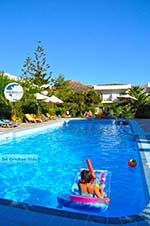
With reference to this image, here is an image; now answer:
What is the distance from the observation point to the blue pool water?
6551 mm

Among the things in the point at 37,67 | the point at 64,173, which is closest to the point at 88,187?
the point at 64,173

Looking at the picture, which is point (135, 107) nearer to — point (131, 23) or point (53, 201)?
point (131, 23)

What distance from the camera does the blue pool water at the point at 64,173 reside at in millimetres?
6551

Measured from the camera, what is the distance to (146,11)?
15945 mm

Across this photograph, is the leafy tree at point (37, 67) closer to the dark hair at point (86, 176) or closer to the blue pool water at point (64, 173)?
the blue pool water at point (64, 173)

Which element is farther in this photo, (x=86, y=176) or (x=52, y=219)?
(x=86, y=176)

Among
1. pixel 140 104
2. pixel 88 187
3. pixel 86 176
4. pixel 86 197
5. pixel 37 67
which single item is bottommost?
pixel 86 197

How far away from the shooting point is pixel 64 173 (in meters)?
8.94

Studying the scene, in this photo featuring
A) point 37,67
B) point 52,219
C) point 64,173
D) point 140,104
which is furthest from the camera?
point 37,67

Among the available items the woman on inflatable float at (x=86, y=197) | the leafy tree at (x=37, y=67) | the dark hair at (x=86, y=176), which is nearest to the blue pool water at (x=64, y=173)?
the woman on inflatable float at (x=86, y=197)

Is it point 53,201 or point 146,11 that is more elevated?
point 146,11

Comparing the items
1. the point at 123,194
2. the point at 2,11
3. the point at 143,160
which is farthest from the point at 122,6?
the point at 123,194

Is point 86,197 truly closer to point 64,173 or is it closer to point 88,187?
point 88,187

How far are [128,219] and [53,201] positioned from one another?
8.23 feet
